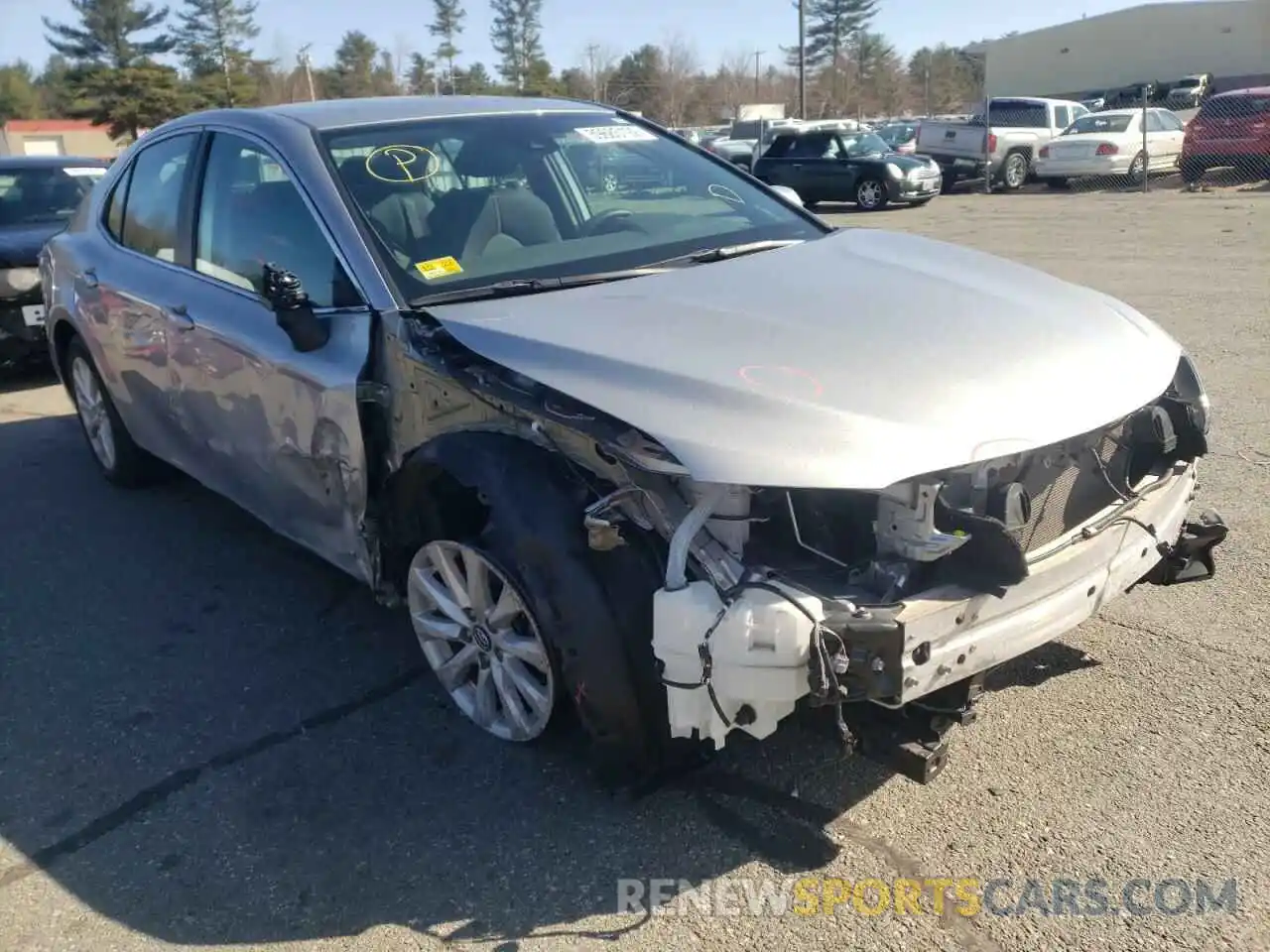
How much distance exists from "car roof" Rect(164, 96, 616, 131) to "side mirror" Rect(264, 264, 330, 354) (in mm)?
786

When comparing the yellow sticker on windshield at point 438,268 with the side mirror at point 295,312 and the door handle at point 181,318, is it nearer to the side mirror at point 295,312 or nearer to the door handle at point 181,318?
the side mirror at point 295,312

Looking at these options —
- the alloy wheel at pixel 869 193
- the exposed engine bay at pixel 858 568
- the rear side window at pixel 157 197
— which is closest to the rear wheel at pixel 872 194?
the alloy wheel at pixel 869 193

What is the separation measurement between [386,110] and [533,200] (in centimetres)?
71

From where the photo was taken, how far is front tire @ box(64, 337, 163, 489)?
548 centimetres

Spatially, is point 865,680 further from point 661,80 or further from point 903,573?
point 661,80

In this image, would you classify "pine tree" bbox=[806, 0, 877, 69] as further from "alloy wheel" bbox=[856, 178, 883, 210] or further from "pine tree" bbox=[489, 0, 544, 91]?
"alloy wheel" bbox=[856, 178, 883, 210]

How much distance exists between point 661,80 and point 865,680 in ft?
230

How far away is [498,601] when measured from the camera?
10.3 feet

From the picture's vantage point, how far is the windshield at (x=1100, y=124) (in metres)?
21.5

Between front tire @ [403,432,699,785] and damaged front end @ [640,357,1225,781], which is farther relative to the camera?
front tire @ [403,432,699,785]

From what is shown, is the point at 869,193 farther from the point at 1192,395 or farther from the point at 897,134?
the point at 1192,395

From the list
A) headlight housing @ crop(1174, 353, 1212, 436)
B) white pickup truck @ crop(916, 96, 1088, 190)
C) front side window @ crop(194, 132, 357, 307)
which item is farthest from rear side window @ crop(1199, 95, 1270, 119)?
front side window @ crop(194, 132, 357, 307)

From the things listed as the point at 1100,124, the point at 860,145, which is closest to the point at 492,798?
the point at 860,145

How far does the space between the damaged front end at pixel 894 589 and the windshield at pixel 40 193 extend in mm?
8111
